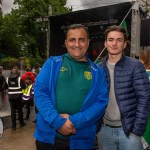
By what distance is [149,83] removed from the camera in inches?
108

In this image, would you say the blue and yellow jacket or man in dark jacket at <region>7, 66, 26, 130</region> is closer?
the blue and yellow jacket

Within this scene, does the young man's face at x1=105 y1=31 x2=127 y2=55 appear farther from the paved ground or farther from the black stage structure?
the black stage structure

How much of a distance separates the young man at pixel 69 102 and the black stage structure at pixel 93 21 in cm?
475

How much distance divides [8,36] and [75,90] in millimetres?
40003

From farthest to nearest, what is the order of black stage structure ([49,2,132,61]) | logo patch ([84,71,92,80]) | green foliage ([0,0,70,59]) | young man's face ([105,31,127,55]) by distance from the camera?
green foliage ([0,0,70,59]), black stage structure ([49,2,132,61]), young man's face ([105,31,127,55]), logo patch ([84,71,92,80])

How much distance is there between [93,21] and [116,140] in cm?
514

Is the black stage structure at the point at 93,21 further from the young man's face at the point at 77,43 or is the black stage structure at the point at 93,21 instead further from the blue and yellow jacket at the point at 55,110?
the blue and yellow jacket at the point at 55,110

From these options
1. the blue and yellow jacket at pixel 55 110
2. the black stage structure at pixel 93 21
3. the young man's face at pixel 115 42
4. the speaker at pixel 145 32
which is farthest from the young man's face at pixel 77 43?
the speaker at pixel 145 32

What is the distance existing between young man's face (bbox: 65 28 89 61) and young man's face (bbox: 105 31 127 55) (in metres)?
0.32

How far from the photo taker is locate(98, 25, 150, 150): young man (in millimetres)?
2637

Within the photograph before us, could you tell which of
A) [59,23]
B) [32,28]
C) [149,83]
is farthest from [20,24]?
[149,83]

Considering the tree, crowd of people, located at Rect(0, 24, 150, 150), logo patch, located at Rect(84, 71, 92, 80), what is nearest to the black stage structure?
crowd of people, located at Rect(0, 24, 150, 150)

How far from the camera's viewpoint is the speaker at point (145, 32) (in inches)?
293

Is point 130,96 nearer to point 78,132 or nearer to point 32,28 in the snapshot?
point 78,132
